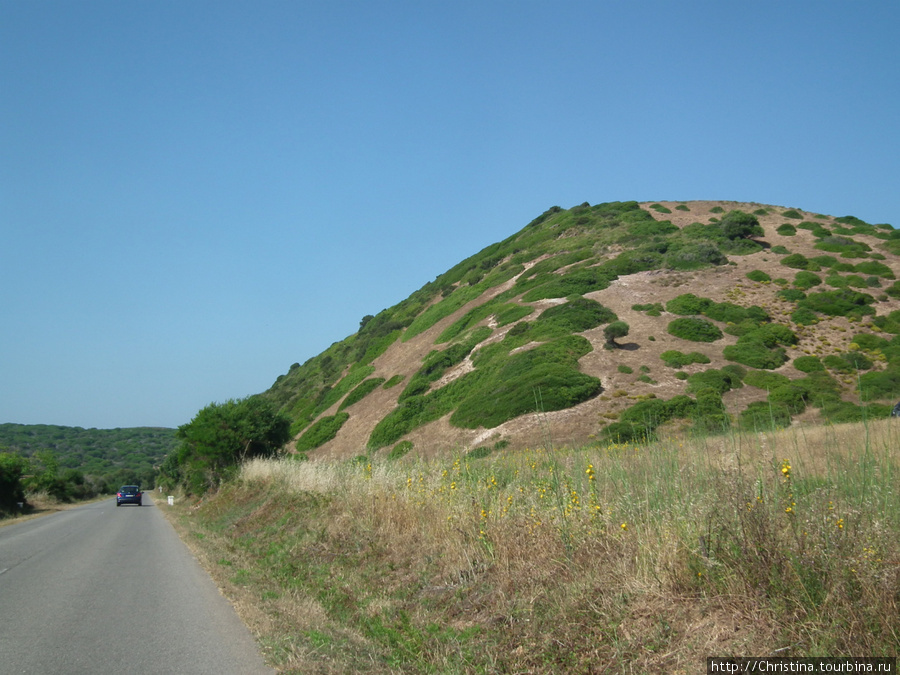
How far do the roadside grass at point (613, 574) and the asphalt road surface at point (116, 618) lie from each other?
0.46 meters

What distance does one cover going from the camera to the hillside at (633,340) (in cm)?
3027

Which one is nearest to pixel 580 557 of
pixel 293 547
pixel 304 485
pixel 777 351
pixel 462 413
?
pixel 293 547

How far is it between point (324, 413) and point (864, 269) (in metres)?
44.5

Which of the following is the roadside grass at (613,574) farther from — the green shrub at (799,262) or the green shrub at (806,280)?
the green shrub at (799,262)

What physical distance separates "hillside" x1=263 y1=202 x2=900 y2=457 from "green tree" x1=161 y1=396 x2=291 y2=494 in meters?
5.25

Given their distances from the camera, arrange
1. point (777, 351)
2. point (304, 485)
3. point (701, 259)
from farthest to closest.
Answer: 1. point (701, 259)
2. point (777, 351)
3. point (304, 485)

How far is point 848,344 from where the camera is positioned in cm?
3644

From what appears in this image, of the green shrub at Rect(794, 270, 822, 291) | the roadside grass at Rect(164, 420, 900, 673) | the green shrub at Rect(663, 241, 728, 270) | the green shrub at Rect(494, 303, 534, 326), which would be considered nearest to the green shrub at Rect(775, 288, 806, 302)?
the green shrub at Rect(794, 270, 822, 291)

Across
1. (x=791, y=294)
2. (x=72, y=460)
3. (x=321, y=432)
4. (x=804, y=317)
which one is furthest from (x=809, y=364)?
(x=72, y=460)

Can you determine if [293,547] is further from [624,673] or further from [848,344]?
[848,344]

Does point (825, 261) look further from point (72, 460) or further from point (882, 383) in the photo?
point (72, 460)

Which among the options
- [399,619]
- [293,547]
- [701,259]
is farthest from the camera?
[701,259]

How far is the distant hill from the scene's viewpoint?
11819 centimetres

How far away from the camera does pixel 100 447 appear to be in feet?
526
